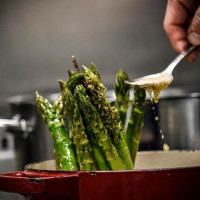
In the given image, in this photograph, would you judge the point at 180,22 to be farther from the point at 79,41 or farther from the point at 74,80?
the point at 79,41

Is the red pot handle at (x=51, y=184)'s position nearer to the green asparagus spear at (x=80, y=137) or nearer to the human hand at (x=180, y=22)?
the green asparagus spear at (x=80, y=137)

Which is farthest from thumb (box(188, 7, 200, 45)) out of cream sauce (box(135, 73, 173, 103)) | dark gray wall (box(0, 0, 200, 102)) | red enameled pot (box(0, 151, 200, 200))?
dark gray wall (box(0, 0, 200, 102))

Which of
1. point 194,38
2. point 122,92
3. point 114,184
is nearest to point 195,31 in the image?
point 194,38

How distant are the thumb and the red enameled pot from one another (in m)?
0.47

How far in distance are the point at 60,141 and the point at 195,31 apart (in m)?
0.43

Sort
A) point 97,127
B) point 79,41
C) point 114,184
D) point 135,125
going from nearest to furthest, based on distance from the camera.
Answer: point 114,184
point 97,127
point 135,125
point 79,41

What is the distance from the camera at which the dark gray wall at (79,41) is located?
175cm

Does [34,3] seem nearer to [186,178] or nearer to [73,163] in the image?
[73,163]

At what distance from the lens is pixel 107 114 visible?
2.06ft

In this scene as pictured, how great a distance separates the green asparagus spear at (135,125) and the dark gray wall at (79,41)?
38.6 inches

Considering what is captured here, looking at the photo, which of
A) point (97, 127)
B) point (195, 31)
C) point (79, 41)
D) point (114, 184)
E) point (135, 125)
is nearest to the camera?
point (114, 184)

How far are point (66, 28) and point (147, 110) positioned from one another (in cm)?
89

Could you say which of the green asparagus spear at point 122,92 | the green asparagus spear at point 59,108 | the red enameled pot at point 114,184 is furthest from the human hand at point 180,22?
the red enameled pot at point 114,184

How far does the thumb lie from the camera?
0.85m
